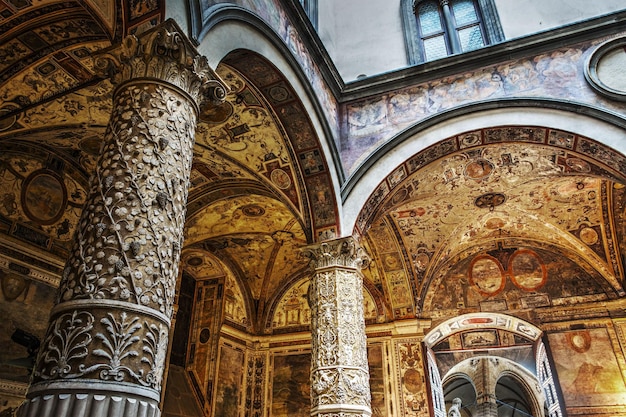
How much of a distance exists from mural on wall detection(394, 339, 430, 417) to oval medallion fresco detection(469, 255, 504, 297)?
2.14 m

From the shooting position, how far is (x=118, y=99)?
3248 mm

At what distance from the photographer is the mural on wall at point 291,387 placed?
10695 mm

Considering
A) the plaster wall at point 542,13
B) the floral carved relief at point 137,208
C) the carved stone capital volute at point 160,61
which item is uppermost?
the plaster wall at point 542,13

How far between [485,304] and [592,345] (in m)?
2.25

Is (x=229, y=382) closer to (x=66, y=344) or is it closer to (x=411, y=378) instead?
(x=411, y=378)

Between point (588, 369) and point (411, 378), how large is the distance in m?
3.62

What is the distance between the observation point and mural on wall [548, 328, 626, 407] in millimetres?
9562

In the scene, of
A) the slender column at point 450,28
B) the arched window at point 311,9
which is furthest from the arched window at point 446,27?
the arched window at point 311,9

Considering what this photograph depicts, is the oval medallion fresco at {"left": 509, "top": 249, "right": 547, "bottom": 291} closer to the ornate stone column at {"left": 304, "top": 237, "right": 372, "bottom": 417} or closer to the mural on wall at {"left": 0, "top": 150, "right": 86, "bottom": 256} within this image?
the ornate stone column at {"left": 304, "top": 237, "right": 372, "bottom": 417}

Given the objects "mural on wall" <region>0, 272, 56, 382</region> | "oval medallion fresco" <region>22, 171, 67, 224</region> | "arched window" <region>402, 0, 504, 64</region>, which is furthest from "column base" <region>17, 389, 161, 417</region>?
"arched window" <region>402, 0, 504, 64</region>

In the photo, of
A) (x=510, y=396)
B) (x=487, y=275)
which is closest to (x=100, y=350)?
(x=487, y=275)

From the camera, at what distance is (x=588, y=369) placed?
9.85 meters

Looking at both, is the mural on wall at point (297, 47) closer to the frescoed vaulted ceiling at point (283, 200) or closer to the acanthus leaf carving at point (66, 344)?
the frescoed vaulted ceiling at point (283, 200)

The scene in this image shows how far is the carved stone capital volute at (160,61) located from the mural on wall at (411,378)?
8424 mm
